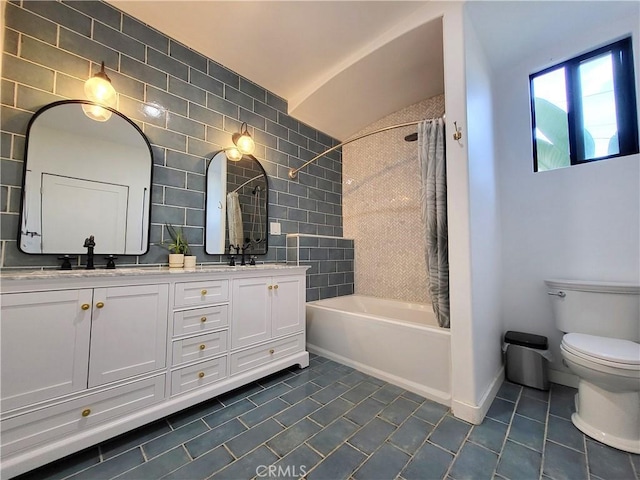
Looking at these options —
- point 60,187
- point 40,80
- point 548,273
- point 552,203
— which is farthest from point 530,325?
point 40,80

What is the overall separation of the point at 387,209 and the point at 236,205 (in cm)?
164

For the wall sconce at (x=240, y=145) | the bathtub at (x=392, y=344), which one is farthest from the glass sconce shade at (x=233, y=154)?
the bathtub at (x=392, y=344)

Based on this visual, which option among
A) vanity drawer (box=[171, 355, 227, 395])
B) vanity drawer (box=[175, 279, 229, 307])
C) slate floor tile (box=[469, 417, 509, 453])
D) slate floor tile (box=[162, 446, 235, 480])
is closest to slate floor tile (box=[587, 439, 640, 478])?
slate floor tile (box=[469, 417, 509, 453])

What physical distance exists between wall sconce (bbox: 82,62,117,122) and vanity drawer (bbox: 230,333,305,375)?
1743mm

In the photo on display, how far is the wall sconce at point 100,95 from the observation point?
1489 mm

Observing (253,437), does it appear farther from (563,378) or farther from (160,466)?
(563,378)

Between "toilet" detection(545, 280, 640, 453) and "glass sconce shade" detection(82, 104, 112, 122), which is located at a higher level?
"glass sconce shade" detection(82, 104, 112, 122)

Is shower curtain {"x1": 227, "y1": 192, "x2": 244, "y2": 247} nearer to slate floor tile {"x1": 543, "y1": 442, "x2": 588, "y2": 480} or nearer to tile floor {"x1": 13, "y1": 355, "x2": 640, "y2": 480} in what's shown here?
tile floor {"x1": 13, "y1": 355, "x2": 640, "y2": 480}

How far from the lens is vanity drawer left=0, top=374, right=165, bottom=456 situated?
1.01 metres

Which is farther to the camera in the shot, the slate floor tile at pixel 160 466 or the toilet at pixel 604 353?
the toilet at pixel 604 353

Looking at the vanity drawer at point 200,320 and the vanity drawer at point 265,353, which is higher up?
the vanity drawer at point 200,320

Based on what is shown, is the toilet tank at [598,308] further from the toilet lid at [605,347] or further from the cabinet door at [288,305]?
the cabinet door at [288,305]

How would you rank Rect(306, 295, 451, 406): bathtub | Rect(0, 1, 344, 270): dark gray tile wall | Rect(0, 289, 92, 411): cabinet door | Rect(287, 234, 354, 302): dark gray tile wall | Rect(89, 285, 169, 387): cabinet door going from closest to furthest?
Rect(0, 289, 92, 411): cabinet door, Rect(89, 285, 169, 387): cabinet door, Rect(0, 1, 344, 270): dark gray tile wall, Rect(306, 295, 451, 406): bathtub, Rect(287, 234, 354, 302): dark gray tile wall

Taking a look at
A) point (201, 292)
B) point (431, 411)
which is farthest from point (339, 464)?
point (201, 292)
